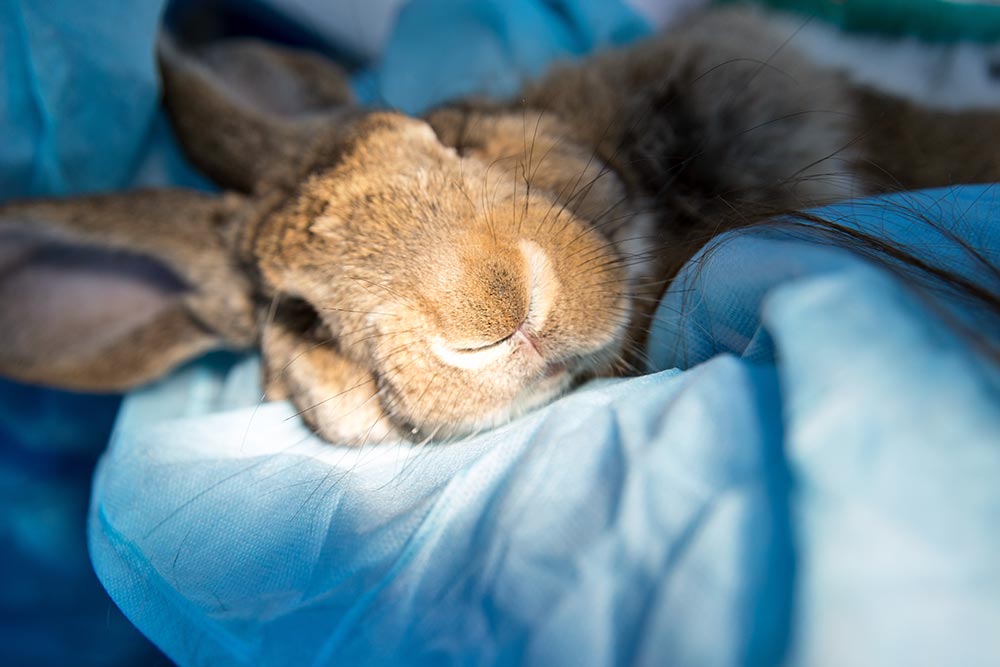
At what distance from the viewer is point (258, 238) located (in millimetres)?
1286

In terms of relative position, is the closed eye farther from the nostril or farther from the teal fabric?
the teal fabric

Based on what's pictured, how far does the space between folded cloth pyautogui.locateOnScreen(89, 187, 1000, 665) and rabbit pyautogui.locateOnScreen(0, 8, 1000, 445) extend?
0.11m

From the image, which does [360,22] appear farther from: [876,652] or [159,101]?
[876,652]

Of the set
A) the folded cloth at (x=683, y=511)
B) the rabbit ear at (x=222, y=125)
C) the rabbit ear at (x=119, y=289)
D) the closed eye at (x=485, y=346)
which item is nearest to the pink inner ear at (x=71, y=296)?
the rabbit ear at (x=119, y=289)

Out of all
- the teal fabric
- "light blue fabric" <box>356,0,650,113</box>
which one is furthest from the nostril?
the teal fabric

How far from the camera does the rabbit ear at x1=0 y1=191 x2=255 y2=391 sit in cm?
139

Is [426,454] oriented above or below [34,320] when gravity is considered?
above

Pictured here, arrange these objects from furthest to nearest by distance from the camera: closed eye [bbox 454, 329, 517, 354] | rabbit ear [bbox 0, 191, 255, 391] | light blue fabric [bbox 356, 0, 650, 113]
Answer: light blue fabric [bbox 356, 0, 650, 113] < rabbit ear [bbox 0, 191, 255, 391] < closed eye [bbox 454, 329, 517, 354]

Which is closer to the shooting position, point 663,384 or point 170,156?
point 663,384

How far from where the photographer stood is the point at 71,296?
1530mm

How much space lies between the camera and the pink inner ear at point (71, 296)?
4.66ft

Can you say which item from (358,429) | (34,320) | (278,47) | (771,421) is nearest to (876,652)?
(771,421)

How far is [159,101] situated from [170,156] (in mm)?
172

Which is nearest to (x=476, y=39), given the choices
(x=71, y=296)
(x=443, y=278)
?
(x=71, y=296)
